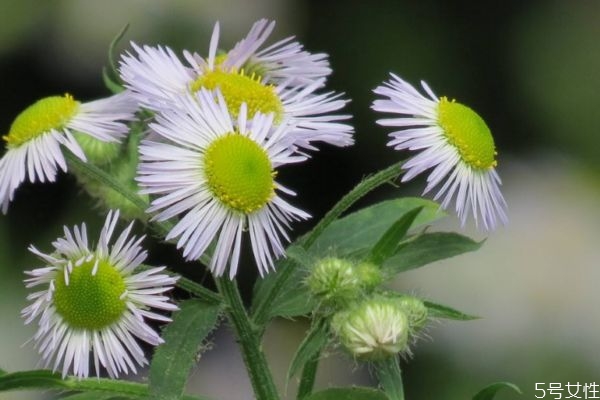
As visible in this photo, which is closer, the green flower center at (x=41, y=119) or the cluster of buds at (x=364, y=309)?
the cluster of buds at (x=364, y=309)

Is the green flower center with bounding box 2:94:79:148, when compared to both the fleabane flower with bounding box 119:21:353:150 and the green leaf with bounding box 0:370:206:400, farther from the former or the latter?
the green leaf with bounding box 0:370:206:400

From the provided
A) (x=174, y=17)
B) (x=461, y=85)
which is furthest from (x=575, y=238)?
(x=174, y=17)

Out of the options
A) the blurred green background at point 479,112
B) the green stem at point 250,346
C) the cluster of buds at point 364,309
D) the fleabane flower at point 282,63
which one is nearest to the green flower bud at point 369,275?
the cluster of buds at point 364,309

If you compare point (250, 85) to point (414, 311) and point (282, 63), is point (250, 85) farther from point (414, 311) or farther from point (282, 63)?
point (414, 311)

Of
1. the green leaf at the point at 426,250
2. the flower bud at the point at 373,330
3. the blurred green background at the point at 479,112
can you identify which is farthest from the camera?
the blurred green background at the point at 479,112

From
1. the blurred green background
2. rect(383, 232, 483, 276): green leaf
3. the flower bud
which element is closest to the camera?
the flower bud

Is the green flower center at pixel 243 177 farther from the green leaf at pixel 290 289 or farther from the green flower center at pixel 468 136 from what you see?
the green flower center at pixel 468 136

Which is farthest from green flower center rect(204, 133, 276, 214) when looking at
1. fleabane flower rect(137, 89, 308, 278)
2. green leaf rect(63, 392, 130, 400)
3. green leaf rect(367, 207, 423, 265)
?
green leaf rect(63, 392, 130, 400)
